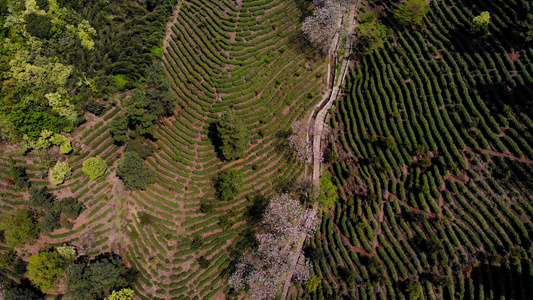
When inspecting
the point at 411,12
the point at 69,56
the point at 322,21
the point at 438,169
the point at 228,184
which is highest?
the point at 411,12

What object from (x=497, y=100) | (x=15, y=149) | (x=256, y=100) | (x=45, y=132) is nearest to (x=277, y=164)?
(x=256, y=100)

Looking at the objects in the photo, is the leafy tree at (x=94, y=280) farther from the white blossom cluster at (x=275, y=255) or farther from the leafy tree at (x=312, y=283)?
the leafy tree at (x=312, y=283)

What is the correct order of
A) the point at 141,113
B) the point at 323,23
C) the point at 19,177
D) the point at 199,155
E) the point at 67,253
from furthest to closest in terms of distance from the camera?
the point at 323,23 → the point at 199,155 → the point at 19,177 → the point at 141,113 → the point at 67,253

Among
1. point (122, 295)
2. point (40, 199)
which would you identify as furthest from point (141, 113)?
point (122, 295)

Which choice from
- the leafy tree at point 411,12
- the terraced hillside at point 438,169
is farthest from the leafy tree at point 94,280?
the leafy tree at point 411,12

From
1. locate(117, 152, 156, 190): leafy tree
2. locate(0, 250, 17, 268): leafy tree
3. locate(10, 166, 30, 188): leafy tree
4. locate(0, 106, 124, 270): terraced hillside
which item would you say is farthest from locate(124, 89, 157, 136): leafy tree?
locate(0, 250, 17, 268): leafy tree

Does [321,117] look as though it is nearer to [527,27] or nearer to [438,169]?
[438,169]

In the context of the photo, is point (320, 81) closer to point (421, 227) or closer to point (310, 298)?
point (421, 227)
